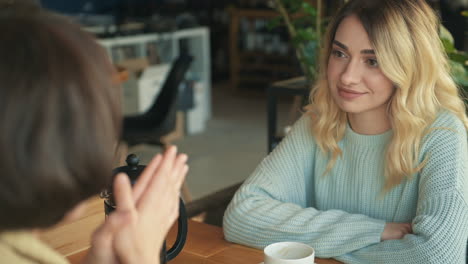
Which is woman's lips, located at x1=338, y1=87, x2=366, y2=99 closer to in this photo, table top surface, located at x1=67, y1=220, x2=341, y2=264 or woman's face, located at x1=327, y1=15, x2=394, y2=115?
woman's face, located at x1=327, y1=15, x2=394, y2=115

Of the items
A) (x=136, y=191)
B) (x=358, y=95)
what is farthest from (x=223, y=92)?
(x=136, y=191)

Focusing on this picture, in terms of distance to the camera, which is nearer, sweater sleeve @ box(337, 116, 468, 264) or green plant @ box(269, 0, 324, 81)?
sweater sleeve @ box(337, 116, 468, 264)

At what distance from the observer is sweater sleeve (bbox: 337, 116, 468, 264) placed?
4.33 ft

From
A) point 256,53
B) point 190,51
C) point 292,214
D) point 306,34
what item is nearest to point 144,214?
Result: point 292,214

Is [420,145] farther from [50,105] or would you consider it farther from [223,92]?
[223,92]

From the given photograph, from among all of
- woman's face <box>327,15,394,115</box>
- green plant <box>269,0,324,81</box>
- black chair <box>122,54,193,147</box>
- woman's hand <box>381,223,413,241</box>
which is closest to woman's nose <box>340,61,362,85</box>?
woman's face <box>327,15,394,115</box>

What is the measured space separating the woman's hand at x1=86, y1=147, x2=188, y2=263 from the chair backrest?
3.03 meters

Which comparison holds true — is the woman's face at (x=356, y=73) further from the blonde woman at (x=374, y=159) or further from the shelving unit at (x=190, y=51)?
the shelving unit at (x=190, y=51)

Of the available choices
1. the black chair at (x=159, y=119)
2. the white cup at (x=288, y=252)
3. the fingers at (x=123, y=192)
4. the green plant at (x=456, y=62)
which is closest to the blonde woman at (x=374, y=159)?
the white cup at (x=288, y=252)

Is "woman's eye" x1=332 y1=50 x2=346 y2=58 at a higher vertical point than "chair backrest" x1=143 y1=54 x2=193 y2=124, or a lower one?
higher

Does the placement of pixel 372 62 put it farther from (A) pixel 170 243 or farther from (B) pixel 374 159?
(A) pixel 170 243

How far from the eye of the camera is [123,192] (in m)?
0.81

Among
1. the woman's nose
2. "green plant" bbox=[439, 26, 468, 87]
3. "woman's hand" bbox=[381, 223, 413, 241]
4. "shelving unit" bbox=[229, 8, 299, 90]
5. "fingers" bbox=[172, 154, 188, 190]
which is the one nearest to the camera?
"fingers" bbox=[172, 154, 188, 190]

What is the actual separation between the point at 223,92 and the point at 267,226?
21.3 ft
